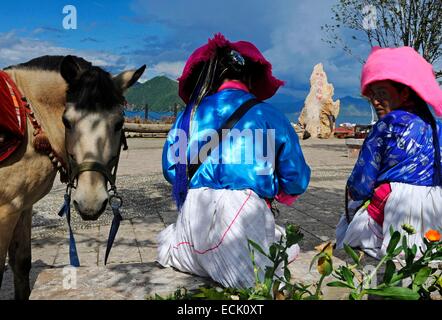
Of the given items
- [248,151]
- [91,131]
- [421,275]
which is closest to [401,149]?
[248,151]

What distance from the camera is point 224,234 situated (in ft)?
8.50

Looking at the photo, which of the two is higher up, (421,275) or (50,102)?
(50,102)

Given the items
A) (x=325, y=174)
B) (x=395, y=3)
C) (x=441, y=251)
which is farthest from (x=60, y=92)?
(x=395, y=3)

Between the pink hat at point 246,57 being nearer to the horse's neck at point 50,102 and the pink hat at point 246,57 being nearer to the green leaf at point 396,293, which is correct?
the horse's neck at point 50,102

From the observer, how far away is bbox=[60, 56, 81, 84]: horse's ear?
2493 mm

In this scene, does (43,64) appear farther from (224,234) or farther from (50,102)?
(224,234)

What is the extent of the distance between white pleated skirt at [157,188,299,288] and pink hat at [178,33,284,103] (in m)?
0.85

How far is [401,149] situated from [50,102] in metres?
2.69

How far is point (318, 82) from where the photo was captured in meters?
31.3

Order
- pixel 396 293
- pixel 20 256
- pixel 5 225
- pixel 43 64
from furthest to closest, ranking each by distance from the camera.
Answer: pixel 20 256 < pixel 43 64 < pixel 5 225 < pixel 396 293

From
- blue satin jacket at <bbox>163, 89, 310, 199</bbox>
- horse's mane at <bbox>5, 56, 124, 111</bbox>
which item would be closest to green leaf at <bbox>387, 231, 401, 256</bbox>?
blue satin jacket at <bbox>163, 89, 310, 199</bbox>

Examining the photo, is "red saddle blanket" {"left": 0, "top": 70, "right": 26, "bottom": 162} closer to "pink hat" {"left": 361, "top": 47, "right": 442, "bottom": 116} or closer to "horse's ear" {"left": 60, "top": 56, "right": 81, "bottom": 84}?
"horse's ear" {"left": 60, "top": 56, "right": 81, "bottom": 84}

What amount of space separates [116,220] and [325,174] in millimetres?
9168

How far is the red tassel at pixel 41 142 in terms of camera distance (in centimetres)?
267
